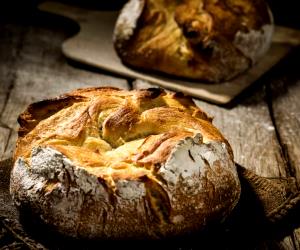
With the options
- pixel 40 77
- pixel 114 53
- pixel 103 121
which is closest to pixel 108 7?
pixel 114 53

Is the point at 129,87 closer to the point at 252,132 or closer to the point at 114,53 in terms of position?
the point at 114,53

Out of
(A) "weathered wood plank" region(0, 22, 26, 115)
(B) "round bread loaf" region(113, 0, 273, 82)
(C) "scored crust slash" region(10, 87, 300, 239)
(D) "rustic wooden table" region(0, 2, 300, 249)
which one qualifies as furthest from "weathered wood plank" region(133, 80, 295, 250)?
(A) "weathered wood plank" region(0, 22, 26, 115)

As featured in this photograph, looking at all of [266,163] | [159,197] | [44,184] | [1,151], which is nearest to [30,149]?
[44,184]

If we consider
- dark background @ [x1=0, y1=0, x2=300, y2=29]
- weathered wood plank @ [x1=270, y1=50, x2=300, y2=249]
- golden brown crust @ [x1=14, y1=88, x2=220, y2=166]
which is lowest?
dark background @ [x1=0, y1=0, x2=300, y2=29]

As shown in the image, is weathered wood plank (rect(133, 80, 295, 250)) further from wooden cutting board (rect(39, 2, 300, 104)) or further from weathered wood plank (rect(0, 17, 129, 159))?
weathered wood plank (rect(0, 17, 129, 159))

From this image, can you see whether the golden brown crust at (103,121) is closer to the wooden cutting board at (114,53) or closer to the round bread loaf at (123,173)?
the round bread loaf at (123,173)

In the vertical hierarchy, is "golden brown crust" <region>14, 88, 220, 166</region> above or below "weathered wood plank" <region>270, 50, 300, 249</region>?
above
